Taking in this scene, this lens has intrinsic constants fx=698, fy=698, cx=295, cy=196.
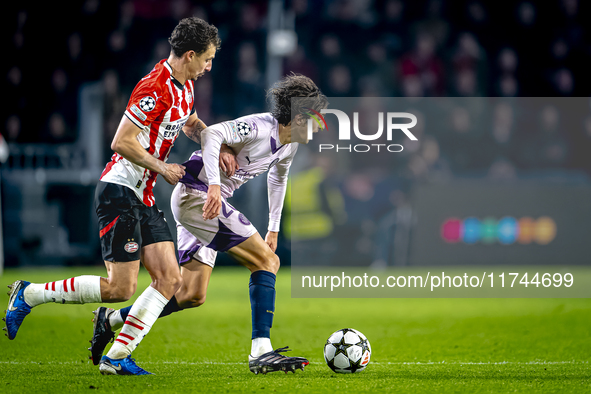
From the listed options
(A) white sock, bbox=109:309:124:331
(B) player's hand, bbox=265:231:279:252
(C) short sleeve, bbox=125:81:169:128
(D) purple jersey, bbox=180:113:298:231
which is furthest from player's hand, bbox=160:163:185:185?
(A) white sock, bbox=109:309:124:331

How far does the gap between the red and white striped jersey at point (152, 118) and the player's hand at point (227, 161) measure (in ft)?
1.01

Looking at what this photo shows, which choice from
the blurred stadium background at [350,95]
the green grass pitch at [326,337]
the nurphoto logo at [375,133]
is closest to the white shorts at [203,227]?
the green grass pitch at [326,337]

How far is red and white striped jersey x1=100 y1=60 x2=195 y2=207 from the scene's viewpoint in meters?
4.00

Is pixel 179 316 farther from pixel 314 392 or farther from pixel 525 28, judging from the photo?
pixel 525 28

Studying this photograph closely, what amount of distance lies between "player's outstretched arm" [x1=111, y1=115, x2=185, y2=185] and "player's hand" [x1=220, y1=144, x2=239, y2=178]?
1.33ft

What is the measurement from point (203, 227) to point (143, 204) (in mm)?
386

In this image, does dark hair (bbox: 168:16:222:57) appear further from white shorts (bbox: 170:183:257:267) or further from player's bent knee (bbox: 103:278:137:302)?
player's bent knee (bbox: 103:278:137:302)

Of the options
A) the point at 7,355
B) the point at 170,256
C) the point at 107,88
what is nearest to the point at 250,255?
the point at 170,256

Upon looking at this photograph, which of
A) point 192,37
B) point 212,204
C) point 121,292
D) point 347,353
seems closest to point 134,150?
point 212,204

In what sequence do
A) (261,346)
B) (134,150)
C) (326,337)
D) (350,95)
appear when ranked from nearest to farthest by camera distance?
(134,150) → (261,346) → (326,337) → (350,95)

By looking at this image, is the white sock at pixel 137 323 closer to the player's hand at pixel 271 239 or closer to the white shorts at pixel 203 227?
the white shorts at pixel 203 227

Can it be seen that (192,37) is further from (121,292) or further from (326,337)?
(326,337)

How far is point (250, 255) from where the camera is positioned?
4230mm

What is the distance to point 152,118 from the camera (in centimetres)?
404
